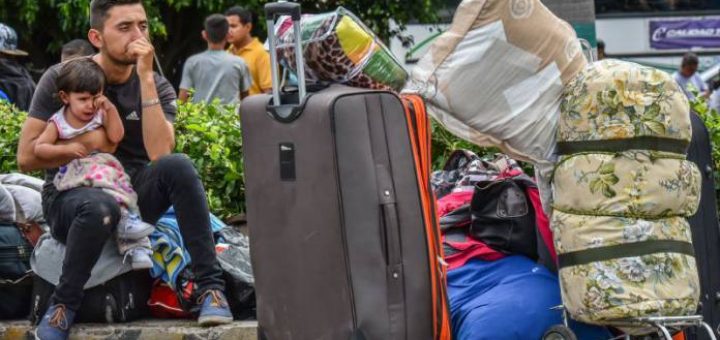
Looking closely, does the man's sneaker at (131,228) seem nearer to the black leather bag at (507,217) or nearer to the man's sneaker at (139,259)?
the man's sneaker at (139,259)

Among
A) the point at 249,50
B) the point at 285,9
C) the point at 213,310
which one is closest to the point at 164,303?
the point at 213,310

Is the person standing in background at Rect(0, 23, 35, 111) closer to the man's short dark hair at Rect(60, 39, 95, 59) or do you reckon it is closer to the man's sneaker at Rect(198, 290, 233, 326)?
the man's short dark hair at Rect(60, 39, 95, 59)

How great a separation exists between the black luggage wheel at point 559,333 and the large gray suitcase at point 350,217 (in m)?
0.32

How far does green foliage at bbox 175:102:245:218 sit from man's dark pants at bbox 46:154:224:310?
2.57ft

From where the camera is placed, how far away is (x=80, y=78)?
17.4ft

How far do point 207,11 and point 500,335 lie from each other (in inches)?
340

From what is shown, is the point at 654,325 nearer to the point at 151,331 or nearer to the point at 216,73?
the point at 151,331

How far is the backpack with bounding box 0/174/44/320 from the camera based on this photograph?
5672 millimetres

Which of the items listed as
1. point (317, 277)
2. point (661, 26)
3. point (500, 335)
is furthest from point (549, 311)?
point (661, 26)

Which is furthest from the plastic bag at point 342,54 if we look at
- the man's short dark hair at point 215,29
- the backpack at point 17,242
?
the man's short dark hair at point 215,29

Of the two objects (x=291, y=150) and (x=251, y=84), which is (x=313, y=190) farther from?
(x=251, y=84)

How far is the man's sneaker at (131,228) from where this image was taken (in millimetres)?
5352

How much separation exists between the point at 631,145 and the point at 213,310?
1999mm

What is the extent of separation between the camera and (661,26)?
18.5 meters
